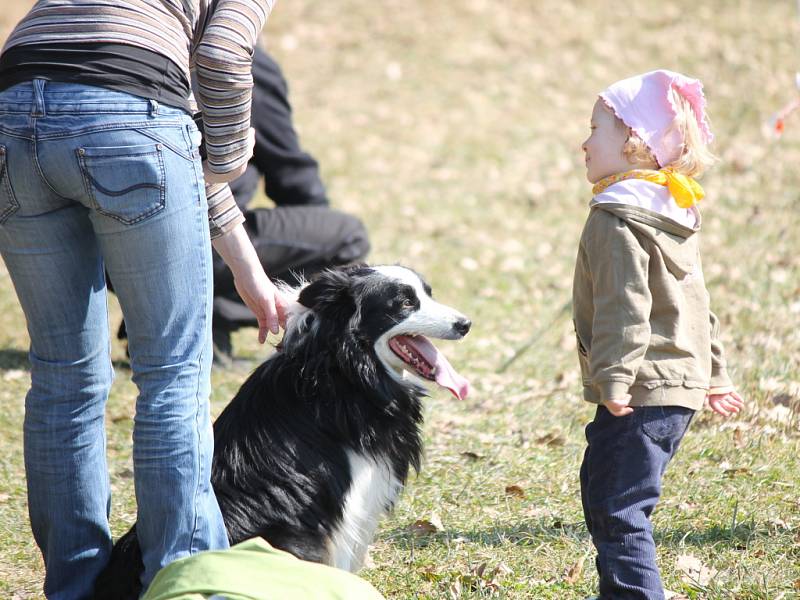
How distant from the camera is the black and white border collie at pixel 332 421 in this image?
107 inches

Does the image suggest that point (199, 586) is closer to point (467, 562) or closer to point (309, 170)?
point (467, 562)

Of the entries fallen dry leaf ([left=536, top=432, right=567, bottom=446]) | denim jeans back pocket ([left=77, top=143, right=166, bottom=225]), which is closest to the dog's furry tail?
denim jeans back pocket ([left=77, top=143, right=166, bottom=225])

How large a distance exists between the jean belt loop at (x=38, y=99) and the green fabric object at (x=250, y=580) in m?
1.06

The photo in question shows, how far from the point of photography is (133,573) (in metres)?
2.50

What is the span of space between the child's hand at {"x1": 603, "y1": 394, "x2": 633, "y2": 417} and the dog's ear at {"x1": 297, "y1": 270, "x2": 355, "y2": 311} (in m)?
0.94

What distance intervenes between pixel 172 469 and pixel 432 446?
206cm

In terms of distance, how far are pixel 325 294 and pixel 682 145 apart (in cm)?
116

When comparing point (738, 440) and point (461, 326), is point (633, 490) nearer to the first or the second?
point (461, 326)

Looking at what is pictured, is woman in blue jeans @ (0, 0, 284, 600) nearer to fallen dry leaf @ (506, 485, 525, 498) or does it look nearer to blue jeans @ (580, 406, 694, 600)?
blue jeans @ (580, 406, 694, 600)

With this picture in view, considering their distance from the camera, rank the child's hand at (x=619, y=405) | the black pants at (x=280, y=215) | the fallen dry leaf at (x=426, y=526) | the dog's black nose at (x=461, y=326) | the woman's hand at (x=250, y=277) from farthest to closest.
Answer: the black pants at (x=280, y=215), the fallen dry leaf at (x=426, y=526), the dog's black nose at (x=461, y=326), the woman's hand at (x=250, y=277), the child's hand at (x=619, y=405)

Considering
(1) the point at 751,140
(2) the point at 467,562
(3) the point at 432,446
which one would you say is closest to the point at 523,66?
(1) the point at 751,140

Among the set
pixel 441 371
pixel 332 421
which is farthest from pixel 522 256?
pixel 332 421

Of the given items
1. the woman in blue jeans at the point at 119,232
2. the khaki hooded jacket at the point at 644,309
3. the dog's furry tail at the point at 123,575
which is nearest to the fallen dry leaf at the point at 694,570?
the khaki hooded jacket at the point at 644,309

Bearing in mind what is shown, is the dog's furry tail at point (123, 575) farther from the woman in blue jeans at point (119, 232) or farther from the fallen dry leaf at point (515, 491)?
the fallen dry leaf at point (515, 491)
